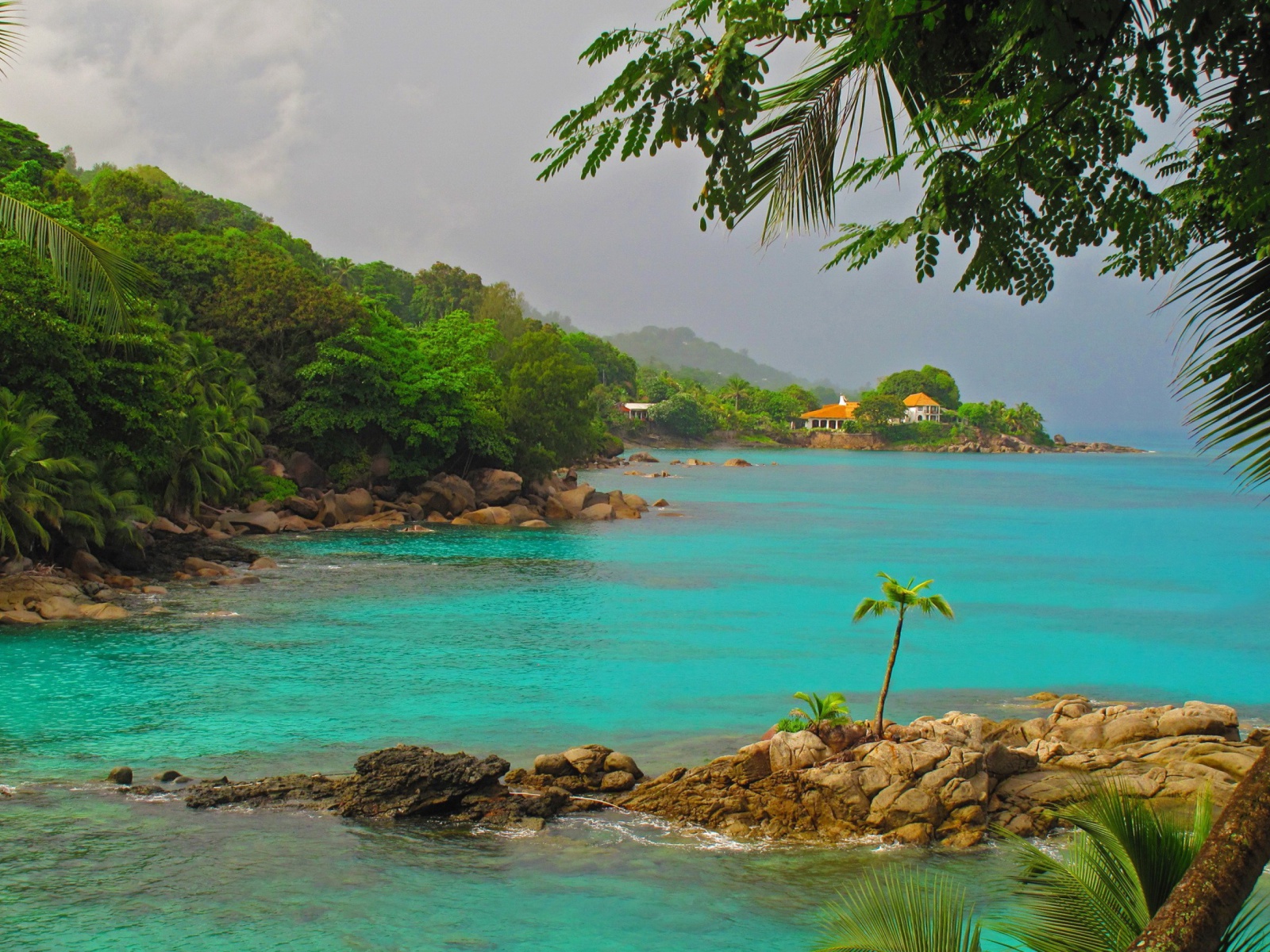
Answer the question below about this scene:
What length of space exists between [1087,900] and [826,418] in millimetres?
148112

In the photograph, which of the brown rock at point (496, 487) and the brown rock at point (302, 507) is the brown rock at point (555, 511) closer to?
the brown rock at point (496, 487)

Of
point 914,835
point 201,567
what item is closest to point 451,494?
point 201,567

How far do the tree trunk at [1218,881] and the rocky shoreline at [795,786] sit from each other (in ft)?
31.6

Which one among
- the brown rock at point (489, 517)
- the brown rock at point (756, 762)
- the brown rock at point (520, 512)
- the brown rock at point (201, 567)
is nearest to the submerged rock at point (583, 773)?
the brown rock at point (756, 762)

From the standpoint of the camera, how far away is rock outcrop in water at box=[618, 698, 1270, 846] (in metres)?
12.4

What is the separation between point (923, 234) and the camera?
15.1 ft

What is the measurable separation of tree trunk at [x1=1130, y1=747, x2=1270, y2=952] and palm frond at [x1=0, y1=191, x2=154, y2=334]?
1007 centimetres

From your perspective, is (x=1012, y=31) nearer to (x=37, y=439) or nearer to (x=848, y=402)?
(x=37, y=439)

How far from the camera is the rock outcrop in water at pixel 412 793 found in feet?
41.5

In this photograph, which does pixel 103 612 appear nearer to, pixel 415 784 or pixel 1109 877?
pixel 415 784

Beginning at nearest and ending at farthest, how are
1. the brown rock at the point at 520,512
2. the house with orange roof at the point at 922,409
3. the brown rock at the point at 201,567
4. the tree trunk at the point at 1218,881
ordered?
the tree trunk at the point at 1218,881, the brown rock at the point at 201,567, the brown rock at the point at 520,512, the house with orange roof at the point at 922,409

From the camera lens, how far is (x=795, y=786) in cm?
1292

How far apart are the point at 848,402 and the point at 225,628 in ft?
469

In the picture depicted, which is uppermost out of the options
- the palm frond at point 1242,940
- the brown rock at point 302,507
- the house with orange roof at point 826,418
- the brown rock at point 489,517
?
the house with orange roof at point 826,418
